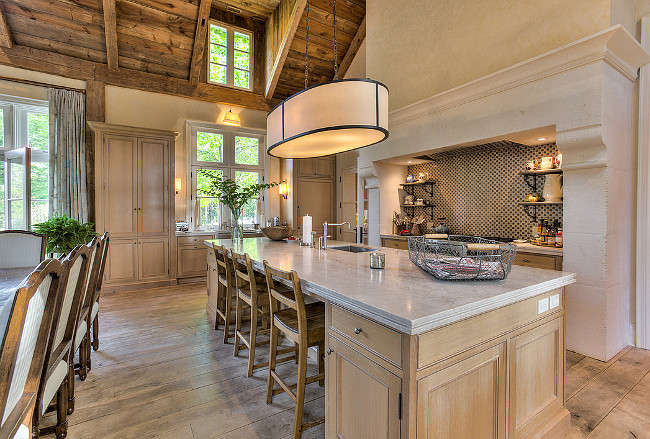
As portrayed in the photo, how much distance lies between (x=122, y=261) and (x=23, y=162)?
6.43 ft

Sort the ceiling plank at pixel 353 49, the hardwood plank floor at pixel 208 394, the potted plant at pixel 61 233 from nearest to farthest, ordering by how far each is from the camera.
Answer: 1. the hardwood plank floor at pixel 208 394
2. the potted plant at pixel 61 233
3. the ceiling plank at pixel 353 49

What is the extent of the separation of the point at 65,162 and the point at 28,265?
2.69m

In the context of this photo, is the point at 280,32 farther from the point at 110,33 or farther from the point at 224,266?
the point at 224,266

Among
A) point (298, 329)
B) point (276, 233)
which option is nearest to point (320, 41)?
→ point (276, 233)

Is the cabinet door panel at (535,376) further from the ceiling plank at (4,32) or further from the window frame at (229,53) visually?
the ceiling plank at (4,32)

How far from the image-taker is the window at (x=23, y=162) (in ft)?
15.2

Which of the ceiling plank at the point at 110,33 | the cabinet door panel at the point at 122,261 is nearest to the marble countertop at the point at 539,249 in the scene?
the cabinet door panel at the point at 122,261

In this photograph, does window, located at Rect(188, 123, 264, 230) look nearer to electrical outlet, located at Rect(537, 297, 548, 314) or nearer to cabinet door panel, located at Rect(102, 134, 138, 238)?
cabinet door panel, located at Rect(102, 134, 138, 238)

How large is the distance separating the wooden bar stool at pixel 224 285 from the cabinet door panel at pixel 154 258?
2362mm

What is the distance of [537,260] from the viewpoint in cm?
313

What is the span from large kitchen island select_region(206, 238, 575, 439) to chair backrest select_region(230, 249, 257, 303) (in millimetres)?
670

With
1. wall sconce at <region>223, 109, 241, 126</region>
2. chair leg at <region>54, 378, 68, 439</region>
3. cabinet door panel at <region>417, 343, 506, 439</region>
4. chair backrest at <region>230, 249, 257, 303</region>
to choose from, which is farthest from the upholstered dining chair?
wall sconce at <region>223, 109, 241, 126</region>

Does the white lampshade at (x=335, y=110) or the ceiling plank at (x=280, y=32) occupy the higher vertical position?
the ceiling plank at (x=280, y=32)

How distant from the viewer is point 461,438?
1267 mm
